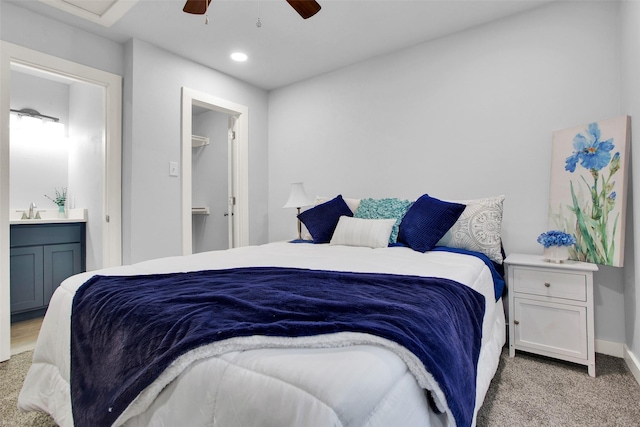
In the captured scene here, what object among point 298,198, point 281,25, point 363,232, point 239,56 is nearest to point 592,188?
point 363,232

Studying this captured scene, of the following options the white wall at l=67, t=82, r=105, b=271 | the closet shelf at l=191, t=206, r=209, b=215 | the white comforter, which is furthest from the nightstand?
the closet shelf at l=191, t=206, r=209, b=215

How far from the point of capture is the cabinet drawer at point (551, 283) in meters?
1.97

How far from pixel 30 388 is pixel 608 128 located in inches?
139

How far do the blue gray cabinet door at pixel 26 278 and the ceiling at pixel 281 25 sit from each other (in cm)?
213

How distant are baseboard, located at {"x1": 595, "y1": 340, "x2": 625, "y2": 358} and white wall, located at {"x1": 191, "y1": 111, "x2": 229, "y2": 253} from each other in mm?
3917

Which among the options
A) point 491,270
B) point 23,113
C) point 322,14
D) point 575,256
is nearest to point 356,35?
point 322,14

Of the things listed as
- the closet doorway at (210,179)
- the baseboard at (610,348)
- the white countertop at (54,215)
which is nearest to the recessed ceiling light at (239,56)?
the closet doorway at (210,179)

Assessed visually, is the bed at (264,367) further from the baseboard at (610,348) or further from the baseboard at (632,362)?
the baseboard at (610,348)

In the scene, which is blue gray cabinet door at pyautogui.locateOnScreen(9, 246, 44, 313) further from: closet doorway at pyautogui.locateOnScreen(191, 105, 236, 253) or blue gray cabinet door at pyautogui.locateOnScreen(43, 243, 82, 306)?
closet doorway at pyautogui.locateOnScreen(191, 105, 236, 253)

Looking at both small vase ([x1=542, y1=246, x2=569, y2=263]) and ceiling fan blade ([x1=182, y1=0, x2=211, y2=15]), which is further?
small vase ([x1=542, y1=246, x2=569, y2=263])

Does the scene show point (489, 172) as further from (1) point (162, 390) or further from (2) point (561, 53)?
(1) point (162, 390)

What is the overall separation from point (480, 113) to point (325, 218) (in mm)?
1551

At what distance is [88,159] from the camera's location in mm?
3502

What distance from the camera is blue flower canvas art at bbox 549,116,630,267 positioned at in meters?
2.02
